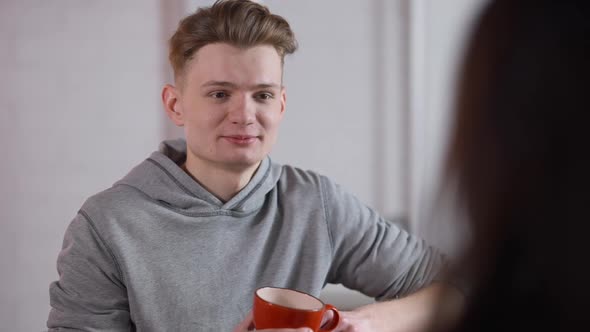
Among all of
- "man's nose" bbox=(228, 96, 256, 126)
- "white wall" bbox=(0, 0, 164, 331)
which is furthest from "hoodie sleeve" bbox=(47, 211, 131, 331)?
"white wall" bbox=(0, 0, 164, 331)

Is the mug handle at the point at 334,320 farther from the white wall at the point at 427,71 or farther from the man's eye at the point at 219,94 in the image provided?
the white wall at the point at 427,71

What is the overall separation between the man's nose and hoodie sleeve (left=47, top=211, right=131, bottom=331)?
378 millimetres

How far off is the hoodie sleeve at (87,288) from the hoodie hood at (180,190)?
16 centimetres

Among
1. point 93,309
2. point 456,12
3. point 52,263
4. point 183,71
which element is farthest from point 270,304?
point 456,12

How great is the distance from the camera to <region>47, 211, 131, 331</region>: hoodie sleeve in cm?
131

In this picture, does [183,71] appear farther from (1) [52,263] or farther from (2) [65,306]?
(1) [52,263]

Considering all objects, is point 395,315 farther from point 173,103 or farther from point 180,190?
point 173,103

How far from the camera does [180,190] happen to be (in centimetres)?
149

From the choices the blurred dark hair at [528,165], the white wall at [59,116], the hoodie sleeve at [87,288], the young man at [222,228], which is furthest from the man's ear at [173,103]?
the blurred dark hair at [528,165]

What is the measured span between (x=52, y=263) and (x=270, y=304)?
1.60m

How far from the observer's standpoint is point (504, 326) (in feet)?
1.94

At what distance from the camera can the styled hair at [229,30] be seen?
4.87 ft

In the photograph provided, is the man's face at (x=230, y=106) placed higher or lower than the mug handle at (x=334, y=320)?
higher

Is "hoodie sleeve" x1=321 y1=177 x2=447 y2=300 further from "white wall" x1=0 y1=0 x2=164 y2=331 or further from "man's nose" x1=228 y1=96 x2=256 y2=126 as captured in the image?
"white wall" x1=0 y1=0 x2=164 y2=331
